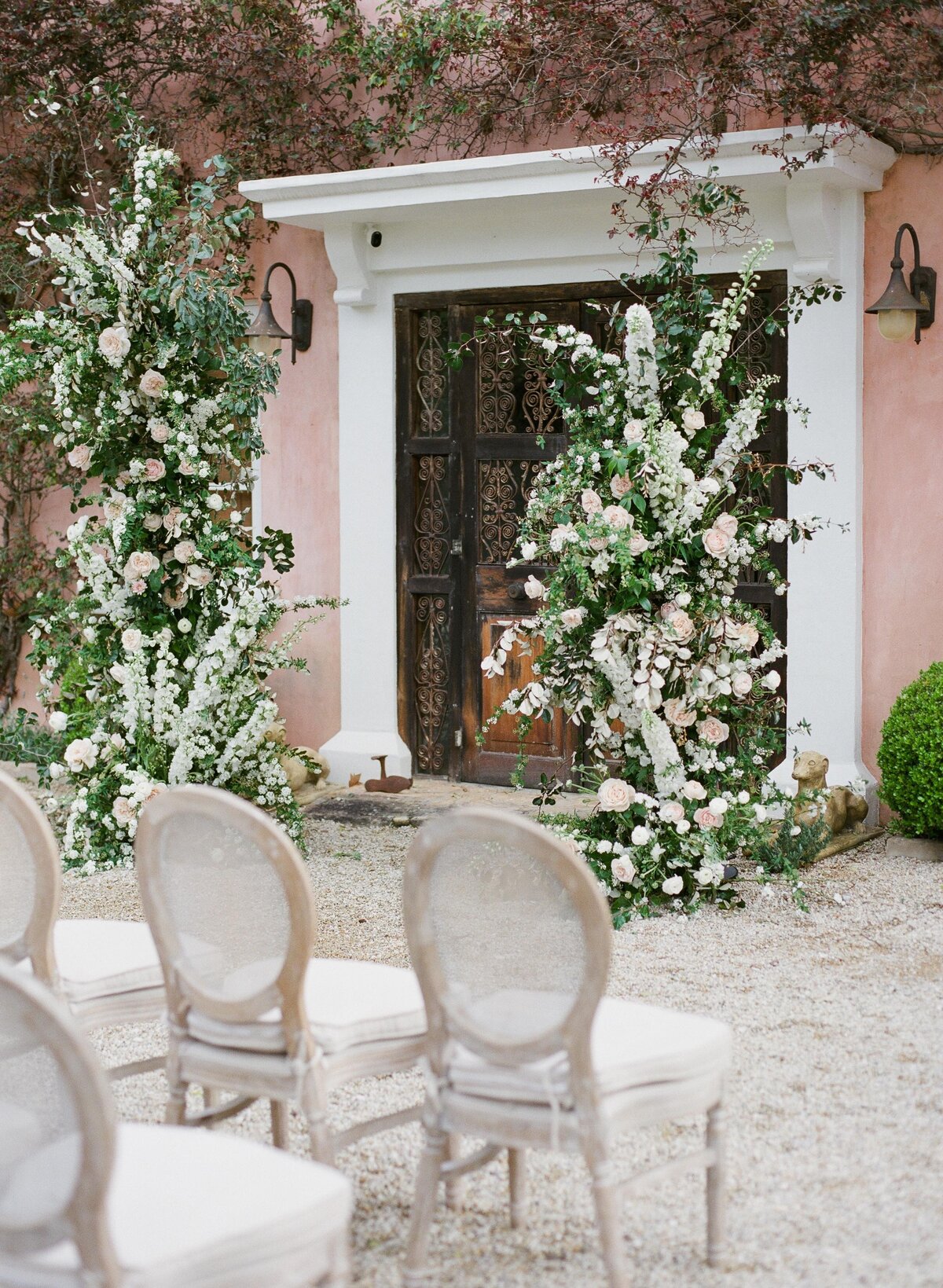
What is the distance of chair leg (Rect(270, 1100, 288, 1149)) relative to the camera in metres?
3.23

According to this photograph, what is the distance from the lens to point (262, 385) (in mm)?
6055

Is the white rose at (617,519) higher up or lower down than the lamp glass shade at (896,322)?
lower down

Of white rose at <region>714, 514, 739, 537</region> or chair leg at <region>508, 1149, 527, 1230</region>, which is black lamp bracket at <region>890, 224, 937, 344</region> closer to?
white rose at <region>714, 514, 739, 537</region>

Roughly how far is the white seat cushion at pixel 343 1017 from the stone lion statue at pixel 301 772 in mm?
3944

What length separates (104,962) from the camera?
131 inches

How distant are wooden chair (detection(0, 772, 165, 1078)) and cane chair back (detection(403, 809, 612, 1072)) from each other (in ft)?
2.69

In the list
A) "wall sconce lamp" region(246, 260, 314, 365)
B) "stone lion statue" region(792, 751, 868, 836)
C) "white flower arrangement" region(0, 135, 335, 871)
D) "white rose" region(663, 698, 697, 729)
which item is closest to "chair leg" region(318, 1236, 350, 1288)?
"white rose" region(663, 698, 697, 729)

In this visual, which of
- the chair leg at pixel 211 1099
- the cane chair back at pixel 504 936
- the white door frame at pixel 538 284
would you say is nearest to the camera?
the cane chair back at pixel 504 936

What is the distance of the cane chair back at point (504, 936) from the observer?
2500mm

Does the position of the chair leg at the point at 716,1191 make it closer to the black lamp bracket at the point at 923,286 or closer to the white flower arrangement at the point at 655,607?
the white flower arrangement at the point at 655,607

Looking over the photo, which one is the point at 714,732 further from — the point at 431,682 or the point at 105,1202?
the point at 105,1202

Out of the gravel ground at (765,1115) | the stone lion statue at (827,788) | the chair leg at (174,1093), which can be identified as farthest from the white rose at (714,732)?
the chair leg at (174,1093)

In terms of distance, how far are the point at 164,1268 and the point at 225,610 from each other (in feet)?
13.6

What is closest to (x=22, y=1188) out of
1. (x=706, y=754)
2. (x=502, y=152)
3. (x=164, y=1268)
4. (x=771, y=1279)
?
(x=164, y=1268)
